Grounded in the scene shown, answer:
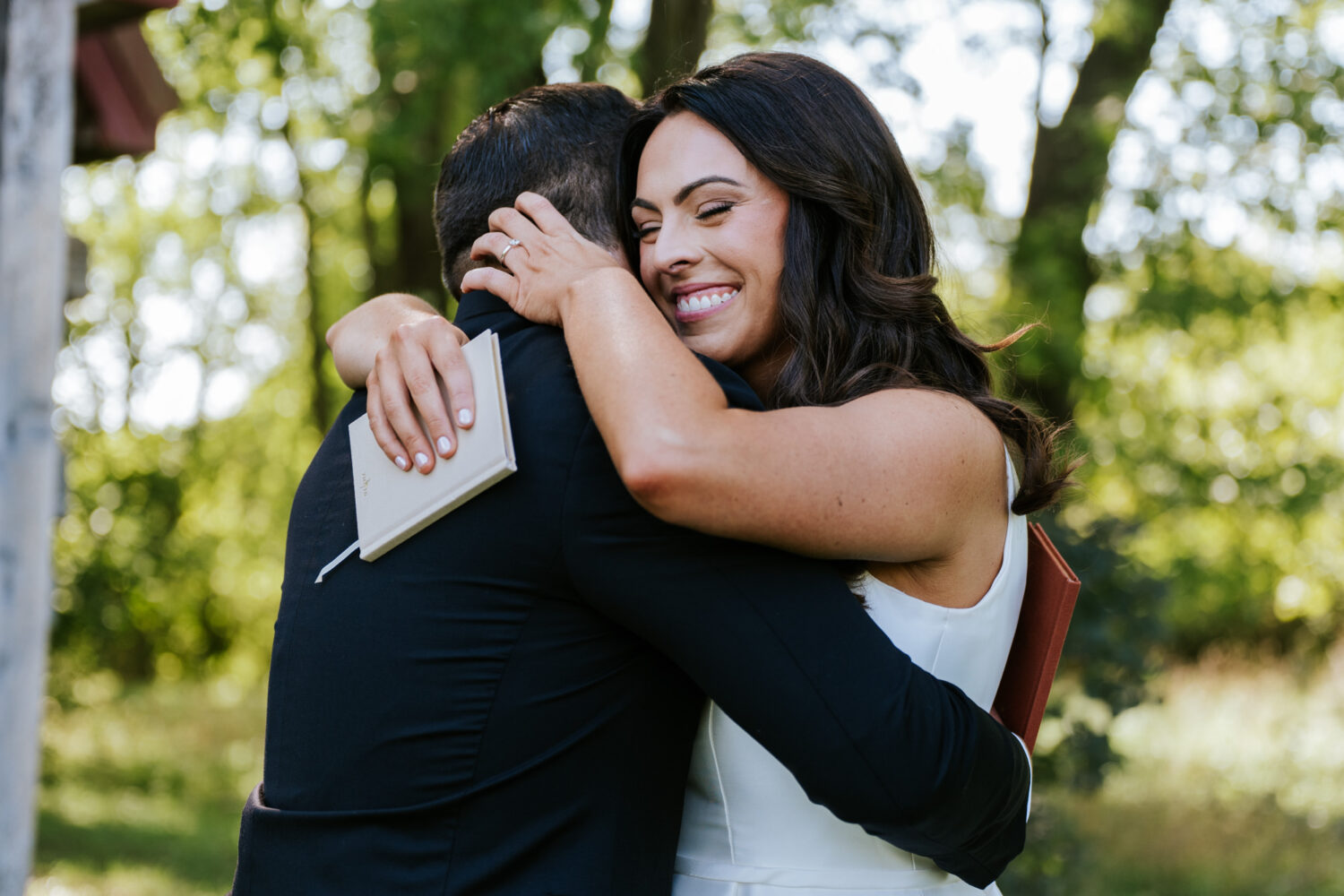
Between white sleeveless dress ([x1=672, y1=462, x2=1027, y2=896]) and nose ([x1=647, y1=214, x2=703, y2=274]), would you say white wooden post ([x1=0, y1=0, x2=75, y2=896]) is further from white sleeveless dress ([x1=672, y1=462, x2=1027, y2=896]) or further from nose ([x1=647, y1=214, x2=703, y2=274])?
white sleeveless dress ([x1=672, y1=462, x2=1027, y2=896])

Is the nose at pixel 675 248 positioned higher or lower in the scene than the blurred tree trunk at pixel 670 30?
lower

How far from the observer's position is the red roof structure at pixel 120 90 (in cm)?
648

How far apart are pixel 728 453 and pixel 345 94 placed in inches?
421

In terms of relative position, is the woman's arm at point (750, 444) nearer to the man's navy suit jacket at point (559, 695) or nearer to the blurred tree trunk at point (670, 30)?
the man's navy suit jacket at point (559, 695)

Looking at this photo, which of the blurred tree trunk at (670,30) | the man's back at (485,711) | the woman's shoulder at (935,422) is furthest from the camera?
the blurred tree trunk at (670,30)

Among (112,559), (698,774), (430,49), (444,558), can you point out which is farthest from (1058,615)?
(112,559)

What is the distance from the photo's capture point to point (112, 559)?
1262 centimetres

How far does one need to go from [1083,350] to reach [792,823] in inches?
274

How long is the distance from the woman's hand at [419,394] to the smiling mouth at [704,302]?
22.1 inches

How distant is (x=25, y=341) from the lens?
4.71 metres

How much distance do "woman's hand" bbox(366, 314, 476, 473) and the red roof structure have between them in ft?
17.8

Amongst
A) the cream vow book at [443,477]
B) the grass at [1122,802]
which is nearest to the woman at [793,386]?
the cream vow book at [443,477]

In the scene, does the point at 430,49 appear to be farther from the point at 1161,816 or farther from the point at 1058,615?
the point at 1161,816

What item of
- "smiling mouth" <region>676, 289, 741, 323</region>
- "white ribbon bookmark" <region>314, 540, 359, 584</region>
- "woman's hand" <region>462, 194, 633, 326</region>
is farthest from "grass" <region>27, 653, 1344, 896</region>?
"white ribbon bookmark" <region>314, 540, 359, 584</region>
